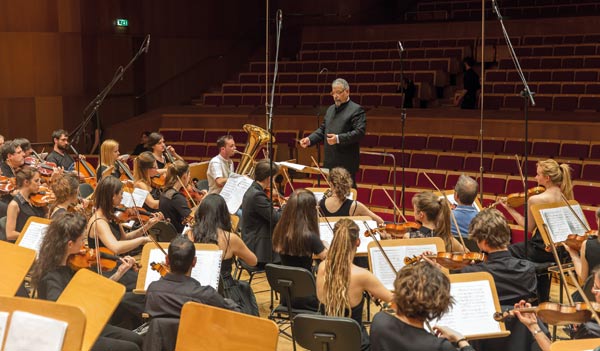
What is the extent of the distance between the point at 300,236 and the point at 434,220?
2.85 feet

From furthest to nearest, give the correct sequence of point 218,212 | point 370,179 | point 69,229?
point 370,179
point 218,212
point 69,229

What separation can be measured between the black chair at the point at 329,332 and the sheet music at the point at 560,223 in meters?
→ 2.13

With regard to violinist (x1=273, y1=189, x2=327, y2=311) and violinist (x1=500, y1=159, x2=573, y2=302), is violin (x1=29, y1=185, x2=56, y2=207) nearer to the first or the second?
violinist (x1=273, y1=189, x2=327, y2=311)

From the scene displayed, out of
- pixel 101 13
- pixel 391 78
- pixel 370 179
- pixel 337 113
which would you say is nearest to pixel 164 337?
pixel 337 113

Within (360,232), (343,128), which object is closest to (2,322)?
(360,232)

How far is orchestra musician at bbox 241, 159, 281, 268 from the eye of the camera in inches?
226

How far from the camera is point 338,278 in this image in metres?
3.88

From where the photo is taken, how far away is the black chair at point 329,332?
3.47 meters

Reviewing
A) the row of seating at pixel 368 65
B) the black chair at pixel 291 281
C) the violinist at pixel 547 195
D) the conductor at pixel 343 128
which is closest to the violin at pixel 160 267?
the black chair at pixel 291 281

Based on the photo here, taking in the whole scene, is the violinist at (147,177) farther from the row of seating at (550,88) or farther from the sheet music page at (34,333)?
the row of seating at (550,88)

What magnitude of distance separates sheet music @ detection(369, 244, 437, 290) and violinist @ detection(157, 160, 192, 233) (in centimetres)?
236

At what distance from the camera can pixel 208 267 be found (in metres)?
4.24

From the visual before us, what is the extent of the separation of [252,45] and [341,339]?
540 inches

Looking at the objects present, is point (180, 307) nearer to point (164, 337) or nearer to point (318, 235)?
point (164, 337)
